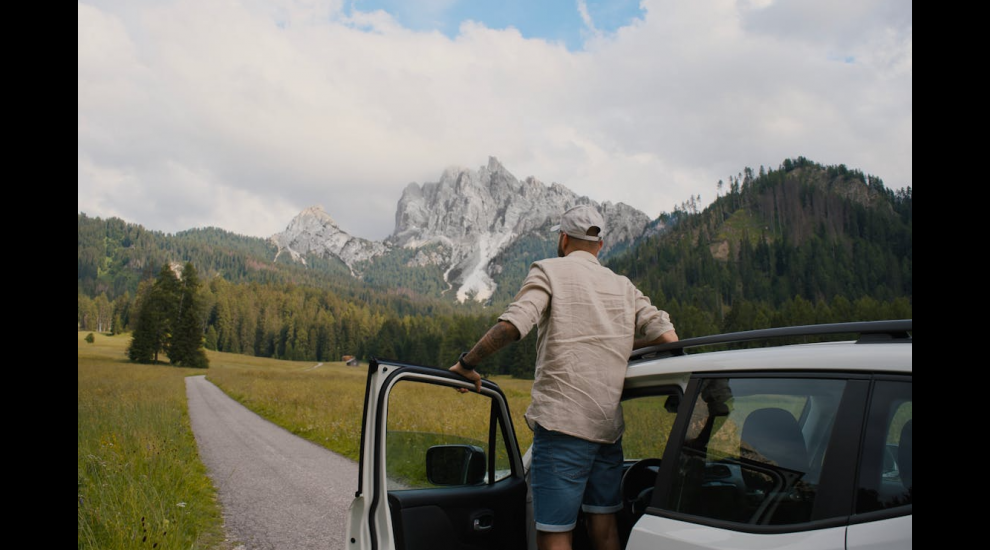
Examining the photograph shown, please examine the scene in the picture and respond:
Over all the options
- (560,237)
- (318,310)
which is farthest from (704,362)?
(318,310)

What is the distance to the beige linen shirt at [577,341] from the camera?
281 centimetres

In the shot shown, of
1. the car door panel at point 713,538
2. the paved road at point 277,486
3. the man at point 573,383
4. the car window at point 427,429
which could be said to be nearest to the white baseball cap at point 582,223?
the man at point 573,383

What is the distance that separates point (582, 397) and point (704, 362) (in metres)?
0.59

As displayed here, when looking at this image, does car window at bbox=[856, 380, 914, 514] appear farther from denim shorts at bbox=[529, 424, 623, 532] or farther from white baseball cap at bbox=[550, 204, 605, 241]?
white baseball cap at bbox=[550, 204, 605, 241]

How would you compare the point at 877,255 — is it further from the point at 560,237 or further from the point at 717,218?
the point at 560,237

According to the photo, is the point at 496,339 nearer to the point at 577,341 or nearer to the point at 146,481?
the point at 577,341

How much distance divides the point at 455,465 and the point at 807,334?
1813 mm

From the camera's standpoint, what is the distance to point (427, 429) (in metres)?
3.31

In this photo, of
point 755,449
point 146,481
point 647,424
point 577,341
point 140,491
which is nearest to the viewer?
point 755,449

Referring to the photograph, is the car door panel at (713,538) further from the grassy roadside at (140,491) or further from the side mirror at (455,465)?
the grassy roadside at (140,491)

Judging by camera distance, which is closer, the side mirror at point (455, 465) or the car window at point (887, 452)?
the car window at point (887, 452)

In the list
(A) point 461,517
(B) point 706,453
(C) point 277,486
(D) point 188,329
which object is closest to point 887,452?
(B) point 706,453
